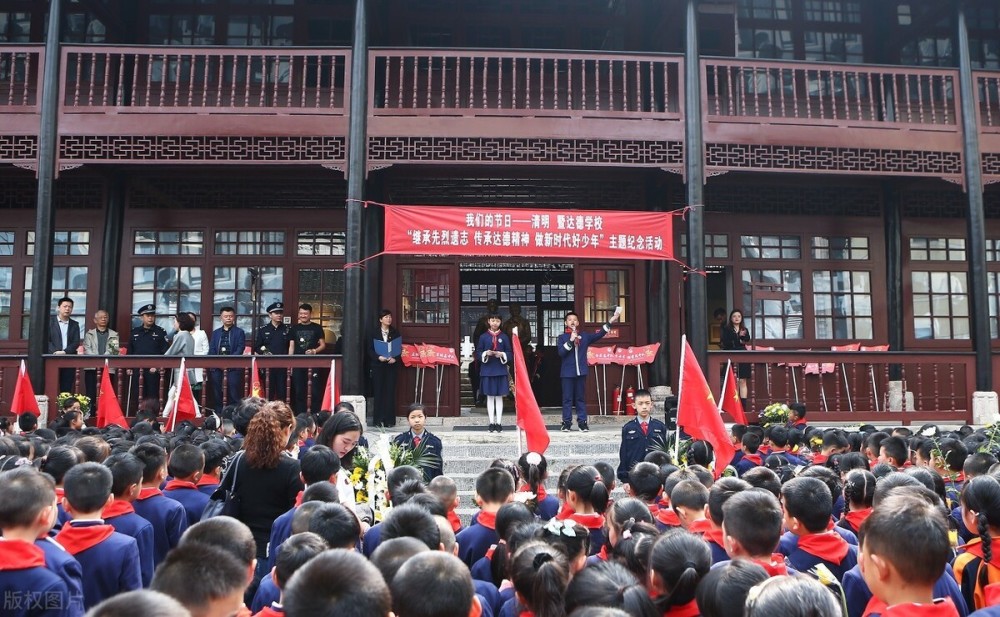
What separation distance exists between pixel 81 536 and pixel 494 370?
265 inches

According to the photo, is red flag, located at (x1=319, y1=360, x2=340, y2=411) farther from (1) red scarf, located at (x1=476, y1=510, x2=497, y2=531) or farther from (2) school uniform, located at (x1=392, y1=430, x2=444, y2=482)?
(1) red scarf, located at (x1=476, y1=510, x2=497, y2=531)

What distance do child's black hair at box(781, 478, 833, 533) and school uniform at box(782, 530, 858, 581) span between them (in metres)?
0.04

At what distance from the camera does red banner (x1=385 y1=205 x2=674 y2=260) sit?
918cm

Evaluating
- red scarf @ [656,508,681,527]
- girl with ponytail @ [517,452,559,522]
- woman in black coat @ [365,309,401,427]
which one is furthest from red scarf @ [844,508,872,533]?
woman in black coat @ [365,309,401,427]

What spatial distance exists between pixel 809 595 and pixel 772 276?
10.4 meters

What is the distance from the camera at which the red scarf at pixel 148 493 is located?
373 centimetres

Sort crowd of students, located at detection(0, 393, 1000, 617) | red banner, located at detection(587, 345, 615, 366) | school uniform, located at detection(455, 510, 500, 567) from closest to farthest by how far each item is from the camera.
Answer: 1. crowd of students, located at detection(0, 393, 1000, 617)
2. school uniform, located at detection(455, 510, 500, 567)
3. red banner, located at detection(587, 345, 615, 366)

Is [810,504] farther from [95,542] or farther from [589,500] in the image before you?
[95,542]

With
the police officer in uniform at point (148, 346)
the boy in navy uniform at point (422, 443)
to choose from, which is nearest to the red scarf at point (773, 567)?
the boy in navy uniform at point (422, 443)

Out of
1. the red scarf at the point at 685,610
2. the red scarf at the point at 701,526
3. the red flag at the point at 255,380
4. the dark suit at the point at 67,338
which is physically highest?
the dark suit at the point at 67,338

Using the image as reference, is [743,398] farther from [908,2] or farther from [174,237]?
[174,237]

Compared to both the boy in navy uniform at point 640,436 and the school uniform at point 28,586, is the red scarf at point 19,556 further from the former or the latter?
the boy in navy uniform at point 640,436

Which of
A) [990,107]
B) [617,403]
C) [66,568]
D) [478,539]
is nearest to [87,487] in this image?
[66,568]

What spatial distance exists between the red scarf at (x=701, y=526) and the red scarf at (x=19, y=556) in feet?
8.20
